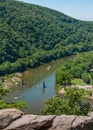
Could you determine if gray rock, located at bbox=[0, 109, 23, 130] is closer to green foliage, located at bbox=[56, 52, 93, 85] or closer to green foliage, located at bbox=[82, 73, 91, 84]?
green foliage, located at bbox=[56, 52, 93, 85]

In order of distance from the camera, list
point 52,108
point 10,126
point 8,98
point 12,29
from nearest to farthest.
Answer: point 10,126 → point 52,108 → point 8,98 → point 12,29

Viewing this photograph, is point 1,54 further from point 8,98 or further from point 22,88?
point 8,98

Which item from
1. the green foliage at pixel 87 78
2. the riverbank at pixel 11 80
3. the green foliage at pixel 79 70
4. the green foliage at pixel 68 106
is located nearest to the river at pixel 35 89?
the riverbank at pixel 11 80

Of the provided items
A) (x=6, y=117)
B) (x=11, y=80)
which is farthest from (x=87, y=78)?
(x=6, y=117)

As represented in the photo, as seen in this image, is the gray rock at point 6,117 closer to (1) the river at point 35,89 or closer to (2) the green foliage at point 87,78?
(1) the river at point 35,89

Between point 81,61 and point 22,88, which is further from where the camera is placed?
point 81,61

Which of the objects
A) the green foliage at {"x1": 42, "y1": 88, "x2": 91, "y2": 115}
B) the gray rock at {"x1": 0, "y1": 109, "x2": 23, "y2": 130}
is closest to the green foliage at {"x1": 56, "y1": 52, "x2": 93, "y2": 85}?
the green foliage at {"x1": 42, "y1": 88, "x2": 91, "y2": 115}

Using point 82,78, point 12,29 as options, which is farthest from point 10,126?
point 12,29
